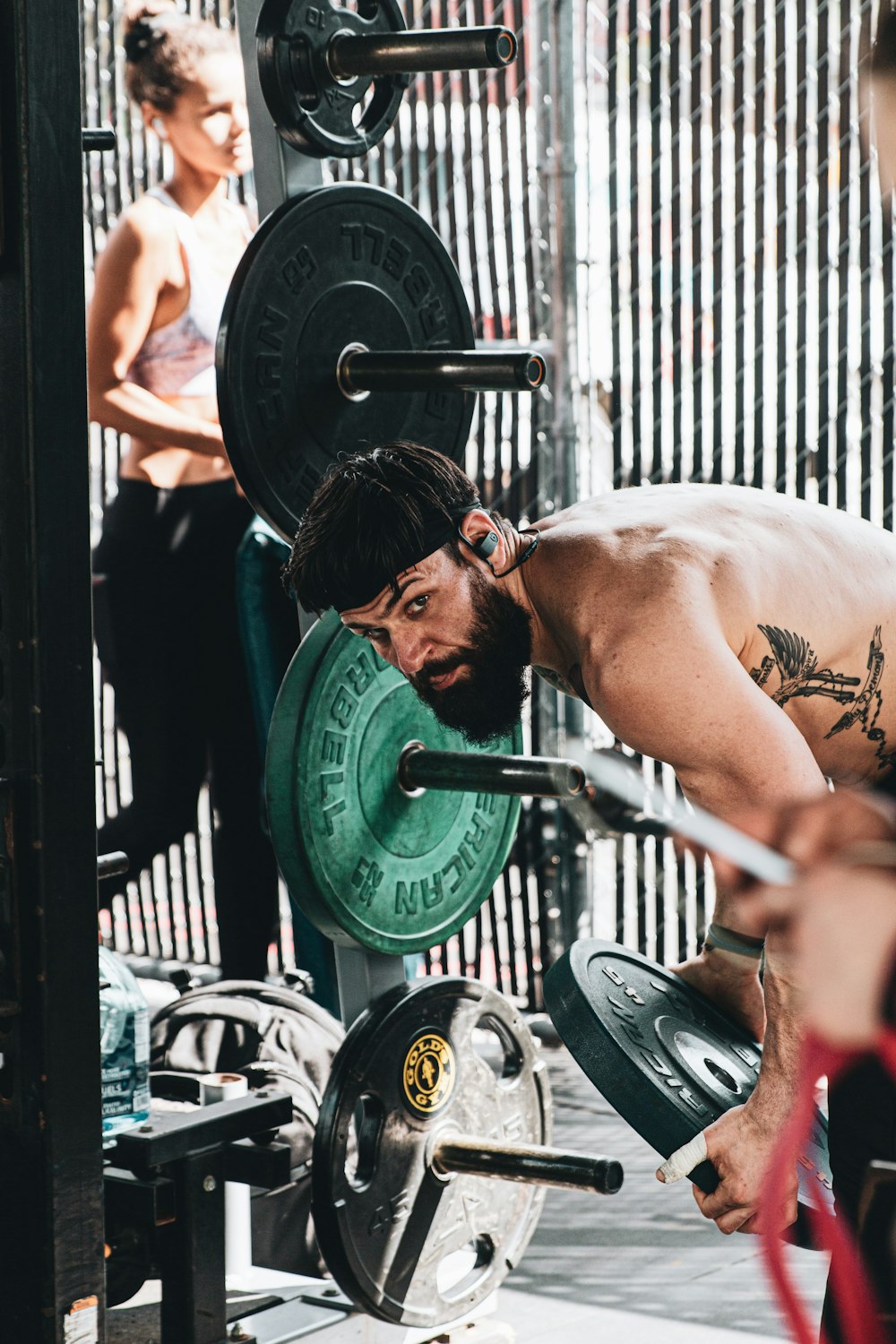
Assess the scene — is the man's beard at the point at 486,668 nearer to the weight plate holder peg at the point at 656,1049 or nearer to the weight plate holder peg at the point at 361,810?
the weight plate holder peg at the point at 361,810

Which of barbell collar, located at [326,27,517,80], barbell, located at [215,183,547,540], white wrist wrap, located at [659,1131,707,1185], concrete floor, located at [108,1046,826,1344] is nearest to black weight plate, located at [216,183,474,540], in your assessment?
barbell, located at [215,183,547,540]

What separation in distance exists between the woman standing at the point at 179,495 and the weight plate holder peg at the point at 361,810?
0.83 meters

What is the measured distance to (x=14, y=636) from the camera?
5.02 feet

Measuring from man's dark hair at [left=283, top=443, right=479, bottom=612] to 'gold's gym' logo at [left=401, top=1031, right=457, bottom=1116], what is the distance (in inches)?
25.0

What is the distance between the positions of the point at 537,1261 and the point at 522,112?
2.69 m

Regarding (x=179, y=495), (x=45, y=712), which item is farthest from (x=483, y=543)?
(x=179, y=495)

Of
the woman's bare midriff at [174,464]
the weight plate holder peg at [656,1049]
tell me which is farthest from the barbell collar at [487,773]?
the woman's bare midriff at [174,464]

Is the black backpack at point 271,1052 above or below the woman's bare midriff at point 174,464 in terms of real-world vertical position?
below

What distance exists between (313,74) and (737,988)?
134cm

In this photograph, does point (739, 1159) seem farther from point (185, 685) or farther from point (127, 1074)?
point (185, 685)

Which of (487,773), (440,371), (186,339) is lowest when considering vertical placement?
(487,773)

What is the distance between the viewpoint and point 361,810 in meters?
2.12

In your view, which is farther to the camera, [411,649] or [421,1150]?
[421,1150]

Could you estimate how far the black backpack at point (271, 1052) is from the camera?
2.27 meters
